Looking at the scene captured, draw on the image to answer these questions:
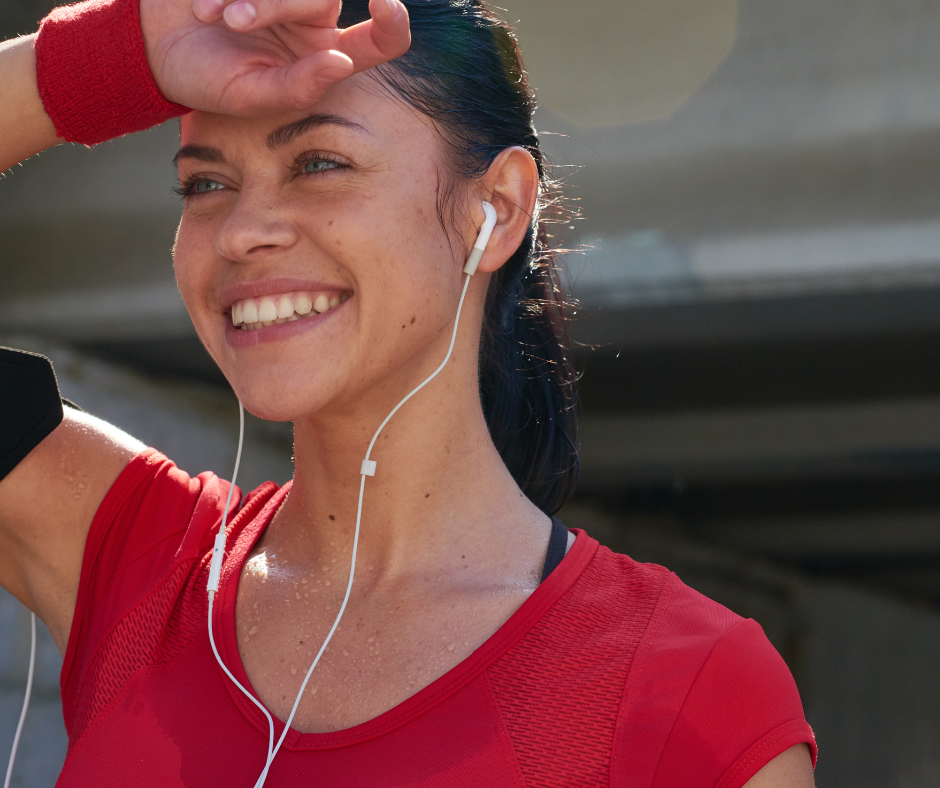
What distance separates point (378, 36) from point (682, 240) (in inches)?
89.4

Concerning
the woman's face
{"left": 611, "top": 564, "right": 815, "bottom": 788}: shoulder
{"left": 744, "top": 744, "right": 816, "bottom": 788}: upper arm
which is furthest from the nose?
{"left": 744, "top": 744, "right": 816, "bottom": 788}: upper arm

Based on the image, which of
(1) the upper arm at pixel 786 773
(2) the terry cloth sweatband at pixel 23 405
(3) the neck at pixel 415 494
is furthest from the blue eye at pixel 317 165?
(1) the upper arm at pixel 786 773

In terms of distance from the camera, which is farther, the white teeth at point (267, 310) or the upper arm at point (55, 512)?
the upper arm at point (55, 512)

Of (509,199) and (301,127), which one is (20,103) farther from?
(509,199)

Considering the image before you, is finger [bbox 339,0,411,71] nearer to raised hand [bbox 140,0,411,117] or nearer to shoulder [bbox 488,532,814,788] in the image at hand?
raised hand [bbox 140,0,411,117]

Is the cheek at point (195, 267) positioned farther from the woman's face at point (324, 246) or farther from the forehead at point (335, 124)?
the forehead at point (335, 124)

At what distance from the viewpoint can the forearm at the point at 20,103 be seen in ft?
4.56

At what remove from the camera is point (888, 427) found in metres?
4.70

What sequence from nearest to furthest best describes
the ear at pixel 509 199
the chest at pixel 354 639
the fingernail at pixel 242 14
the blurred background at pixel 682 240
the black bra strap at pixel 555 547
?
the fingernail at pixel 242 14 → the chest at pixel 354 639 → the black bra strap at pixel 555 547 → the ear at pixel 509 199 → the blurred background at pixel 682 240

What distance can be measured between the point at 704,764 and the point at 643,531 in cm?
676

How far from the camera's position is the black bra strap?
142cm

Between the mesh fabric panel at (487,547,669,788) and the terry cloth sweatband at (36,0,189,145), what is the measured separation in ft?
2.95

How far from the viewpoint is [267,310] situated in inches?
53.9

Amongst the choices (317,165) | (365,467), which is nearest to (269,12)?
(317,165)
